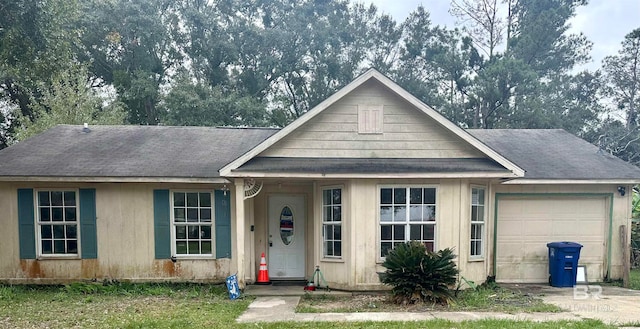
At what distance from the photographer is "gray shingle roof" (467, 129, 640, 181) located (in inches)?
374

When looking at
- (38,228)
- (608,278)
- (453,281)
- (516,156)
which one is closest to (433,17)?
(516,156)

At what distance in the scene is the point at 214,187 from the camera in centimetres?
935

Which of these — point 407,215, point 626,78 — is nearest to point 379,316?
point 407,215

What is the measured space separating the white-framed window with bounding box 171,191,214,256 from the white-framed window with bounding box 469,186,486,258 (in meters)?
5.85

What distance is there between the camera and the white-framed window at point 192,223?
930 centimetres

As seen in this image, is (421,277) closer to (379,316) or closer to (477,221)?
(379,316)

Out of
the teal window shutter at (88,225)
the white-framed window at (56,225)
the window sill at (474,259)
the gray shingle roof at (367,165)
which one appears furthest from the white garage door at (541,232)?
the white-framed window at (56,225)

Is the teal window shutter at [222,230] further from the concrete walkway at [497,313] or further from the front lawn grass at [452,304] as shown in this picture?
the front lawn grass at [452,304]

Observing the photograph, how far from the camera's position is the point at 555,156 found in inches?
412

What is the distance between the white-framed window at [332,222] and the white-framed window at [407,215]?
2.90 feet

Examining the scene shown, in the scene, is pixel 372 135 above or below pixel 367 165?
above

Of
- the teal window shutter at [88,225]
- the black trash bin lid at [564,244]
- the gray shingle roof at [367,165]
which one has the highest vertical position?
the gray shingle roof at [367,165]

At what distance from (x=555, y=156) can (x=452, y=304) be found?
559 cm

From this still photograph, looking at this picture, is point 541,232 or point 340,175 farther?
point 541,232
